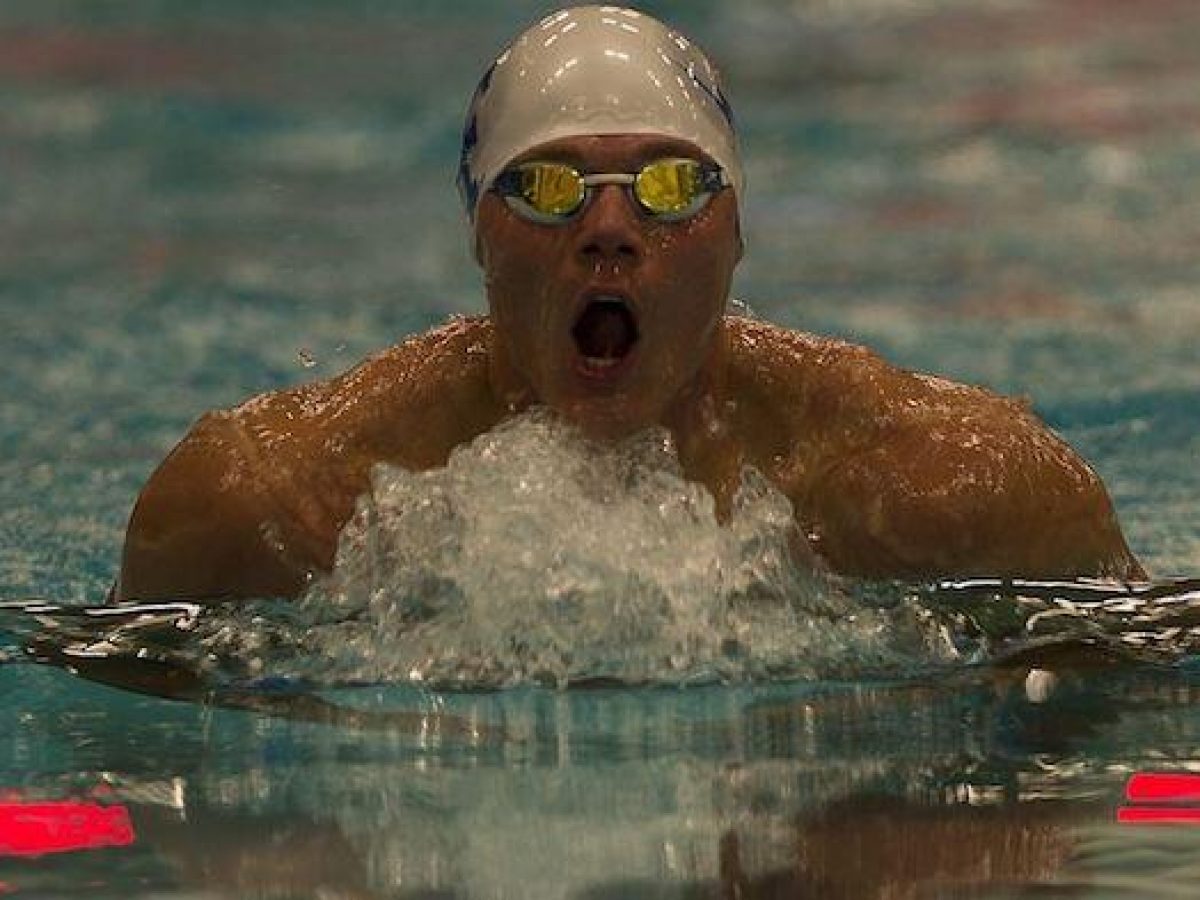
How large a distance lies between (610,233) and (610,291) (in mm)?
64

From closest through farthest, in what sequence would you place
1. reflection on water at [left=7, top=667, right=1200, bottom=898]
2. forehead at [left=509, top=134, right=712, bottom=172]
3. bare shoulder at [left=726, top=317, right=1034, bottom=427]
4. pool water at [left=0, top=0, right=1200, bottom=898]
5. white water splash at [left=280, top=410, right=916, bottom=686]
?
reflection on water at [left=7, top=667, right=1200, bottom=898] < pool water at [left=0, top=0, right=1200, bottom=898] < white water splash at [left=280, top=410, right=916, bottom=686] < forehead at [left=509, top=134, right=712, bottom=172] < bare shoulder at [left=726, top=317, right=1034, bottom=427]

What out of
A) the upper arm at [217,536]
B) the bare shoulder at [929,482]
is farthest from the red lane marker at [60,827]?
the bare shoulder at [929,482]

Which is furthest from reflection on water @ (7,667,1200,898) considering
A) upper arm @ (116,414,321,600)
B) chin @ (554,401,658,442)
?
chin @ (554,401,658,442)

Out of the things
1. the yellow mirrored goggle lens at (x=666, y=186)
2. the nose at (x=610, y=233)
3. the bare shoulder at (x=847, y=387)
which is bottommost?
the bare shoulder at (x=847, y=387)

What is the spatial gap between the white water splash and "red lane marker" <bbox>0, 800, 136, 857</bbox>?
0.54 metres

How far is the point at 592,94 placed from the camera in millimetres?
2715

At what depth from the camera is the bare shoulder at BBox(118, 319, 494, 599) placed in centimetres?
273

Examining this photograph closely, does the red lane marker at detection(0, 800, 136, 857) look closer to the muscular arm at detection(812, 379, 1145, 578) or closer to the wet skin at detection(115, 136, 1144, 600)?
the wet skin at detection(115, 136, 1144, 600)

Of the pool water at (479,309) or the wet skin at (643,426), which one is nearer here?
the pool water at (479,309)

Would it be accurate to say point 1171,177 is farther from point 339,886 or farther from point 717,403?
point 339,886

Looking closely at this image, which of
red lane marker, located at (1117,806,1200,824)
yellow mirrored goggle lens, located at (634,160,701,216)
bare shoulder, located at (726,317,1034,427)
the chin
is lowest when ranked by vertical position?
red lane marker, located at (1117,806,1200,824)

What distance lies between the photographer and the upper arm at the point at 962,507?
8.82ft

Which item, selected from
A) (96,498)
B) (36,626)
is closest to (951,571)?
(36,626)

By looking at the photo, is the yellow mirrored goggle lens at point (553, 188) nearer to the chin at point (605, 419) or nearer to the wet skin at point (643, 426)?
the wet skin at point (643, 426)
